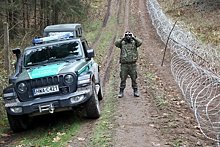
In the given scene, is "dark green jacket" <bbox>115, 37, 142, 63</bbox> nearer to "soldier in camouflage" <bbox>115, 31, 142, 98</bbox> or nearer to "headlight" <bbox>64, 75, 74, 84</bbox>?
"soldier in camouflage" <bbox>115, 31, 142, 98</bbox>

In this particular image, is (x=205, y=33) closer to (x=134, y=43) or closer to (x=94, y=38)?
(x=94, y=38)

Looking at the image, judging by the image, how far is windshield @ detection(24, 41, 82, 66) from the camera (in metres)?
8.34

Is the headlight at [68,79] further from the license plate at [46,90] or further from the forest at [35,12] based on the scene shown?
the forest at [35,12]

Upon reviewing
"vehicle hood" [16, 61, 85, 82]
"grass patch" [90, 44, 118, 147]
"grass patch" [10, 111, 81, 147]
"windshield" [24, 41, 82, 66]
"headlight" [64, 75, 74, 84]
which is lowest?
"grass patch" [10, 111, 81, 147]

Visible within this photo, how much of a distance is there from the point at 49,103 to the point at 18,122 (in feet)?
3.57

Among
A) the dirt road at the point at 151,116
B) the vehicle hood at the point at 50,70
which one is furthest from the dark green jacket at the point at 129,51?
the vehicle hood at the point at 50,70

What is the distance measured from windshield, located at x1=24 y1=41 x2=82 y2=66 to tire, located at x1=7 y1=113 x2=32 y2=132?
61.7 inches

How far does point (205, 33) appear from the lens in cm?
2042

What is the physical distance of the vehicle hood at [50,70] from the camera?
7.13m

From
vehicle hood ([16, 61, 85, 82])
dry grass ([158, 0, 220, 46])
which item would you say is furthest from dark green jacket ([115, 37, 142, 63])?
dry grass ([158, 0, 220, 46])

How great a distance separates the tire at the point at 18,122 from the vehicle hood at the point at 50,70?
92cm

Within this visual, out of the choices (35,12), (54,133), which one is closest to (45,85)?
(54,133)

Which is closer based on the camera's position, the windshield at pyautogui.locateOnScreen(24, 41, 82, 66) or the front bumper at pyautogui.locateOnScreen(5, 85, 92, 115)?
the front bumper at pyautogui.locateOnScreen(5, 85, 92, 115)

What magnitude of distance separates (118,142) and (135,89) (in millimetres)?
3691
